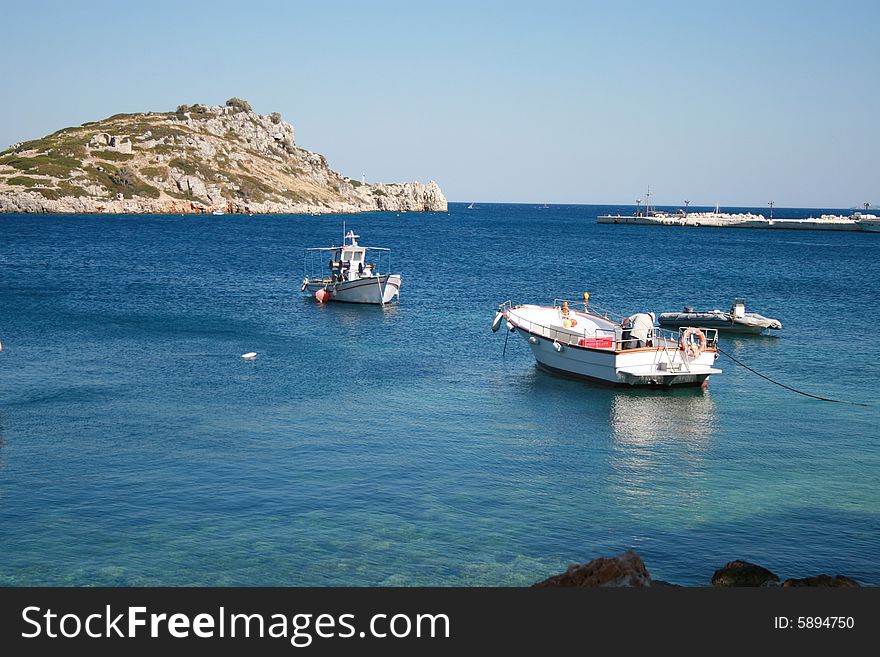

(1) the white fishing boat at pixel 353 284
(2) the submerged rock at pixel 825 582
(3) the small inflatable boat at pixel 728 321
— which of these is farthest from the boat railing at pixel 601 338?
(1) the white fishing boat at pixel 353 284

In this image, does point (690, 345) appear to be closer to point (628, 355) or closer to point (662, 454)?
point (628, 355)

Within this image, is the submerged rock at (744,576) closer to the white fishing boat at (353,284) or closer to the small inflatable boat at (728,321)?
the small inflatable boat at (728,321)

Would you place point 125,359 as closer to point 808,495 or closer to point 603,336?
point 603,336

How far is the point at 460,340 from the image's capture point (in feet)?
181

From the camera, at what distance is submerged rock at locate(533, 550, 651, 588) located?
16312 mm

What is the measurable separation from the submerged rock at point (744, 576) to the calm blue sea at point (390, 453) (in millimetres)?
1823

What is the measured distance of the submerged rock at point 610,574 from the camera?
16312mm

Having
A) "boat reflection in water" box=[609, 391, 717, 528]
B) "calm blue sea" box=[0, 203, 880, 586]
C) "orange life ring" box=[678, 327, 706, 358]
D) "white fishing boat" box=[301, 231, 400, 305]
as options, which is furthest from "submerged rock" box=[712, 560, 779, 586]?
"white fishing boat" box=[301, 231, 400, 305]

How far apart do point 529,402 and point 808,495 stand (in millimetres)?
14717

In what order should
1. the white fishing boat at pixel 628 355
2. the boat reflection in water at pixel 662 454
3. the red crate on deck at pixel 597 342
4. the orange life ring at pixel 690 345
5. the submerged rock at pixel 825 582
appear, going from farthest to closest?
the red crate on deck at pixel 597 342
the orange life ring at pixel 690 345
the white fishing boat at pixel 628 355
the boat reflection in water at pixel 662 454
the submerged rock at pixel 825 582

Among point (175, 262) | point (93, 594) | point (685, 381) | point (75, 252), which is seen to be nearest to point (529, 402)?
point (685, 381)

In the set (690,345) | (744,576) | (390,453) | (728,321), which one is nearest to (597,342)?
(690,345)

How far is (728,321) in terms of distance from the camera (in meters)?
60.0

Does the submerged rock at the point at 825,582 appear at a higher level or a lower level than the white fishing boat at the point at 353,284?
lower
